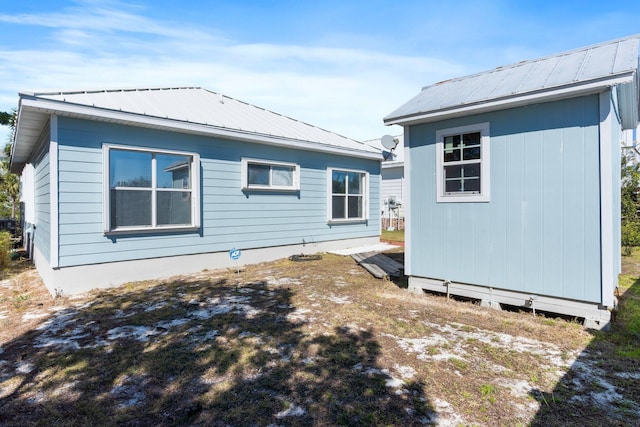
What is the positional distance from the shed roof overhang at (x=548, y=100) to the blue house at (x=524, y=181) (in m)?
0.01

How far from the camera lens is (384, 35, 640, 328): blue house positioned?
3.79 meters

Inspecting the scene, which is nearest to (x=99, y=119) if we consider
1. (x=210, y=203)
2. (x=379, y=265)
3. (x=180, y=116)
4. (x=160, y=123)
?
(x=160, y=123)

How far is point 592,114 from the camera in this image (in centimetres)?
382

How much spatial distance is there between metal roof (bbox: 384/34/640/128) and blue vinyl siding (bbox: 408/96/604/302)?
227mm

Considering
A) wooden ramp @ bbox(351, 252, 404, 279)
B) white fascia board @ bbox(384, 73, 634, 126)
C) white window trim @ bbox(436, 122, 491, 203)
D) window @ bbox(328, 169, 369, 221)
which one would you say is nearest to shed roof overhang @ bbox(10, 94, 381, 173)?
window @ bbox(328, 169, 369, 221)

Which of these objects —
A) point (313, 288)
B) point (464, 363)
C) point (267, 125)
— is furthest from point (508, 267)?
point (267, 125)

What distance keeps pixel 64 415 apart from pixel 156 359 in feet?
2.84

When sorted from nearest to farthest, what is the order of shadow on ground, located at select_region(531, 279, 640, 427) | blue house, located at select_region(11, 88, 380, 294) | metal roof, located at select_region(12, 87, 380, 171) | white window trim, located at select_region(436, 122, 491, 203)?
shadow on ground, located at select_region(531, 279, 640, 427) < white window trim, located at select_region(436, 122, 491, 203) < metal roof, located at select_region(12, 87, 380, 171) < blue house, located at select_region(11, 88, 380, 294)

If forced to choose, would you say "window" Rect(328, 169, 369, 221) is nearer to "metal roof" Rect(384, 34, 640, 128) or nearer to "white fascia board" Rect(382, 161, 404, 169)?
"metal roof" Rect(384, 34, 640, 128)

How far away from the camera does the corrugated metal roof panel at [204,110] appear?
232 inches

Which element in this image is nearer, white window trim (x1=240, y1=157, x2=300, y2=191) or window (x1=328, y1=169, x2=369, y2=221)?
white window trim (x1=240, y1=157, x2=300, y2=191)

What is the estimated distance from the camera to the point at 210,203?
720 cm

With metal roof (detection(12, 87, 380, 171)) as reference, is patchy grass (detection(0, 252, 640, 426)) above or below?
below

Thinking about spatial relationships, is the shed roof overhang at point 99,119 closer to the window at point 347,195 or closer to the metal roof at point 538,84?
the window at point 347,195
